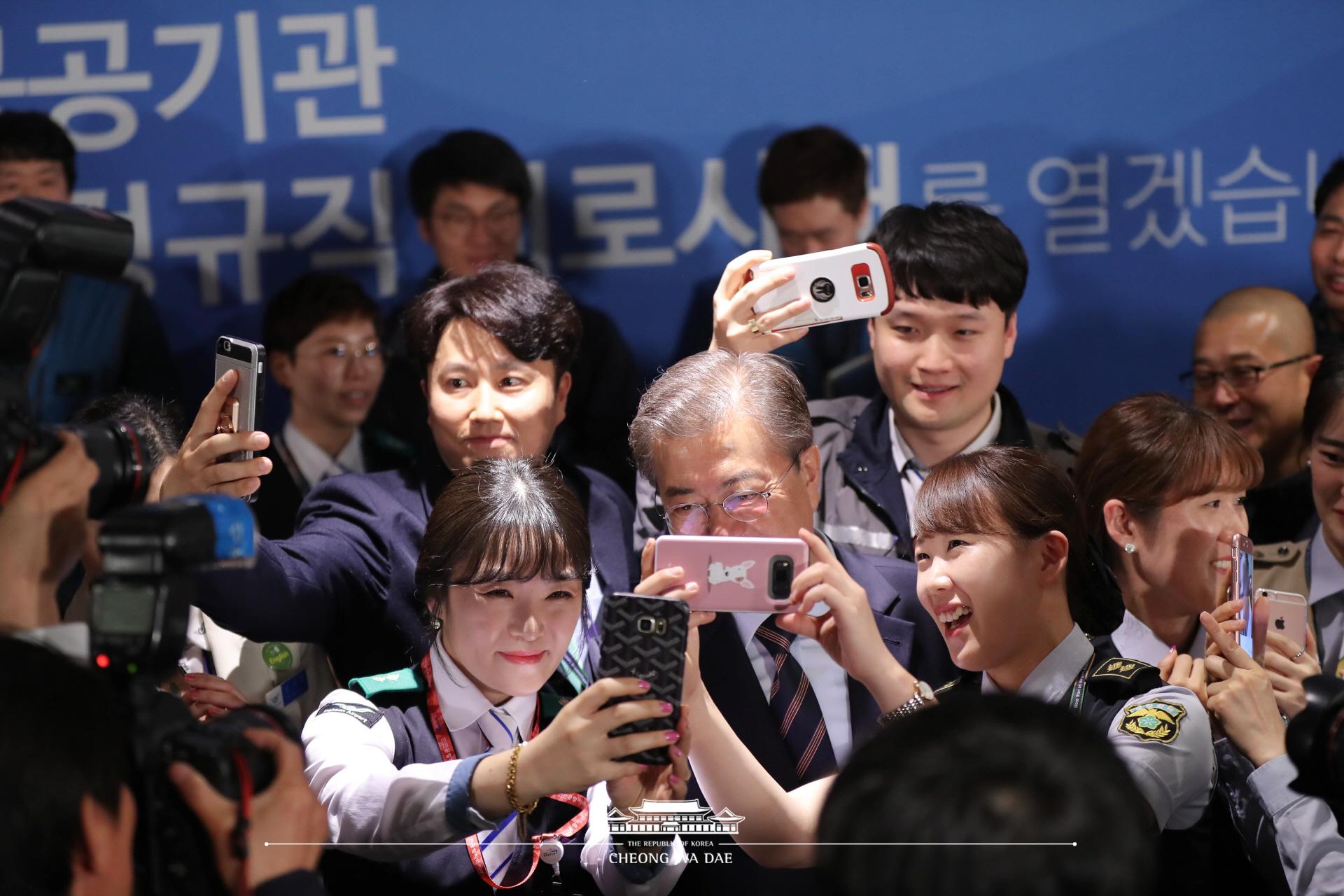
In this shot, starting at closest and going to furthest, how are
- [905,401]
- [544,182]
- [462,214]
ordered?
[905,401] → [462,214] → [544,182]

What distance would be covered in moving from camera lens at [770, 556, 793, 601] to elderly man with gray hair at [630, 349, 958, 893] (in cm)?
12

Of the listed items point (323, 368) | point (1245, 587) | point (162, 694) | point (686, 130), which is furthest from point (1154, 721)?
point (686, 130)

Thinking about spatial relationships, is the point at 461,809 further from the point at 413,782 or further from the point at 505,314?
the point at 505,314

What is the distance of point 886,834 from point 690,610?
688mm

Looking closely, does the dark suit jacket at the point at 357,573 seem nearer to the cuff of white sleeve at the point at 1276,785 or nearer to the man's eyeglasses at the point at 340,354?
the man's eyeglasses at the point at 340,354

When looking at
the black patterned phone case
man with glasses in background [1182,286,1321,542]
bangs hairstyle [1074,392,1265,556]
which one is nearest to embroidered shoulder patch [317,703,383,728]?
A: the black patterned phone case

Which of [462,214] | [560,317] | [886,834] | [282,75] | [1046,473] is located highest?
[282,75]

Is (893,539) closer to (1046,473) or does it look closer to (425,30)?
(1046,473)

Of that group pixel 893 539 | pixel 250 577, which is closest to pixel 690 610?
pixel 250 577

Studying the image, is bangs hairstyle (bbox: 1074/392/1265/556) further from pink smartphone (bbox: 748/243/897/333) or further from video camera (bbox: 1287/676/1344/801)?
video camera (bbox: 1287/676/1344/801)

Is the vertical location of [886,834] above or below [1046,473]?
below

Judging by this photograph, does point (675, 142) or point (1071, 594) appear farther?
point (675, 142)

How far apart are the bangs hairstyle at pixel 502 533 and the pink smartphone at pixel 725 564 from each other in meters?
0.22

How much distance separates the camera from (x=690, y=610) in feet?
6.34
